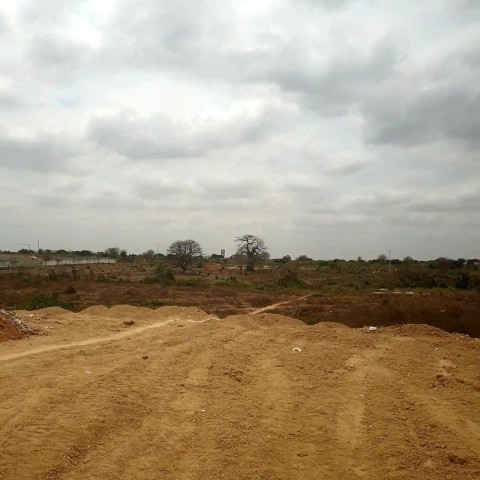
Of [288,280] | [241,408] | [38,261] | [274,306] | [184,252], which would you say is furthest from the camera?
[38,261]

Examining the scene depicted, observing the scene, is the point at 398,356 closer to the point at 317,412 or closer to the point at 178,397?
the point at 317,412

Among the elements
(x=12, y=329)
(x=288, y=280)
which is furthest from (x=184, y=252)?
(x=12, y=329)

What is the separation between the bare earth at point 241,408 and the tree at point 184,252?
46.5m

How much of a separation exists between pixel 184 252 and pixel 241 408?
52.6 metres

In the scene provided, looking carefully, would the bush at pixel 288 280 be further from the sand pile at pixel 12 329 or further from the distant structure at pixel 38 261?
the distant structure at pixel 38 261

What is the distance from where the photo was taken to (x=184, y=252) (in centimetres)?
5991

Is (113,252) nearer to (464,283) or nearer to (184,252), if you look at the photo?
(184,252)

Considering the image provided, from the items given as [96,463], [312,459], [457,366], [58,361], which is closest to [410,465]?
[312,459]

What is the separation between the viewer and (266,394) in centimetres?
851

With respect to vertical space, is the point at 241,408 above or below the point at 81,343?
below

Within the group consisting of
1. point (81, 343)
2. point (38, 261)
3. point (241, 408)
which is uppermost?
point (38, 261)

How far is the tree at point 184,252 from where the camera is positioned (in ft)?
196

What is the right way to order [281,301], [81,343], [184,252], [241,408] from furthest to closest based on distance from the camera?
[184,252] < [281,301] < [81,343] < [241,408]

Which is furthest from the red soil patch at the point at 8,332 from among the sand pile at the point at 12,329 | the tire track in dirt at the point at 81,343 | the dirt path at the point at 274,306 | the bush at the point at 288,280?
the bush at the point at 288,280
